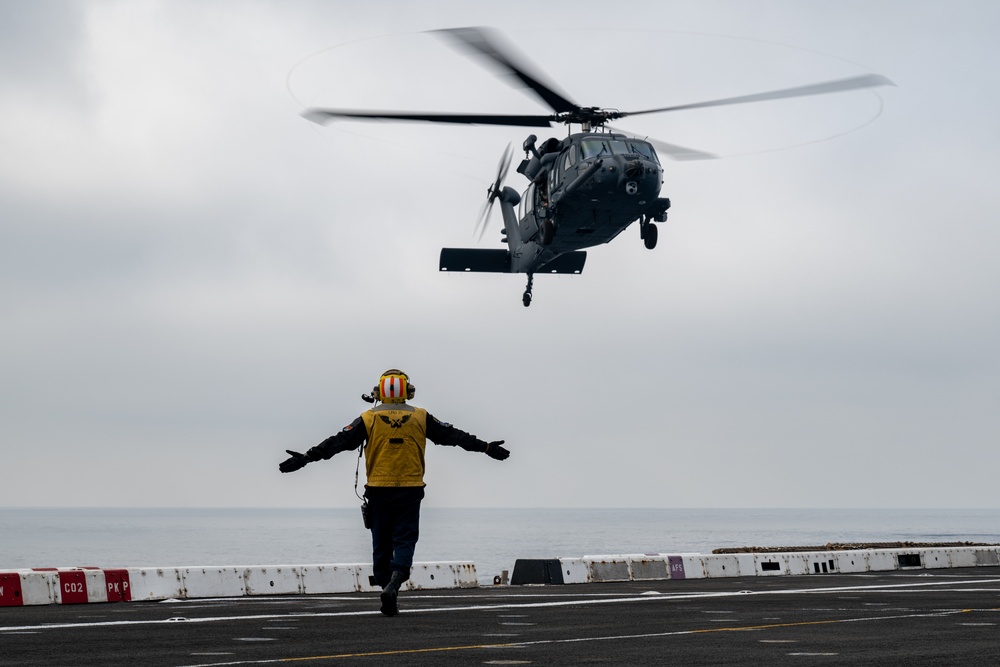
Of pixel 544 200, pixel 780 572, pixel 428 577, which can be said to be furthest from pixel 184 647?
pixel 544 200

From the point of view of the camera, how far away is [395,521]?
1196cm

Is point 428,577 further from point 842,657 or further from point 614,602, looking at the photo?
point 842,657

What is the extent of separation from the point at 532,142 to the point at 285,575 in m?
19.0

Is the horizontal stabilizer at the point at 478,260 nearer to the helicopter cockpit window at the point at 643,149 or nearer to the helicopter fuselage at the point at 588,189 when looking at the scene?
the helicopter fuselage at the point at 588,189

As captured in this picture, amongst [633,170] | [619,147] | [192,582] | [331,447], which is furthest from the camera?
[619,147]

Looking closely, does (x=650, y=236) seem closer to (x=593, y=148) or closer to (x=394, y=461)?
(x=593, y=148)

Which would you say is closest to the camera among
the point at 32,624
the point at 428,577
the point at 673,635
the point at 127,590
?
the point at 673,635

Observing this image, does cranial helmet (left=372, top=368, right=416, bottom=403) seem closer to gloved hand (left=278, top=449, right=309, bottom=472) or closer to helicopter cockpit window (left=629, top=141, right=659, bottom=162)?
gloved hand (left=278, top=449, right=309, bottom=472)

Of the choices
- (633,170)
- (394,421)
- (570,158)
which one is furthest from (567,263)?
(394,421)

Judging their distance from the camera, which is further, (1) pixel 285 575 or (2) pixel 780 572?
(2) pixel 780 572

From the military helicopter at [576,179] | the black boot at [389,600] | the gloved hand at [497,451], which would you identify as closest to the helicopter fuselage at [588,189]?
the military helicopter at [576,179]

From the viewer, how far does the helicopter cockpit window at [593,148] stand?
95.0 feet

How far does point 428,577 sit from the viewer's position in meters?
17.4

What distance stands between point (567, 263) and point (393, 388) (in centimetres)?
2521
